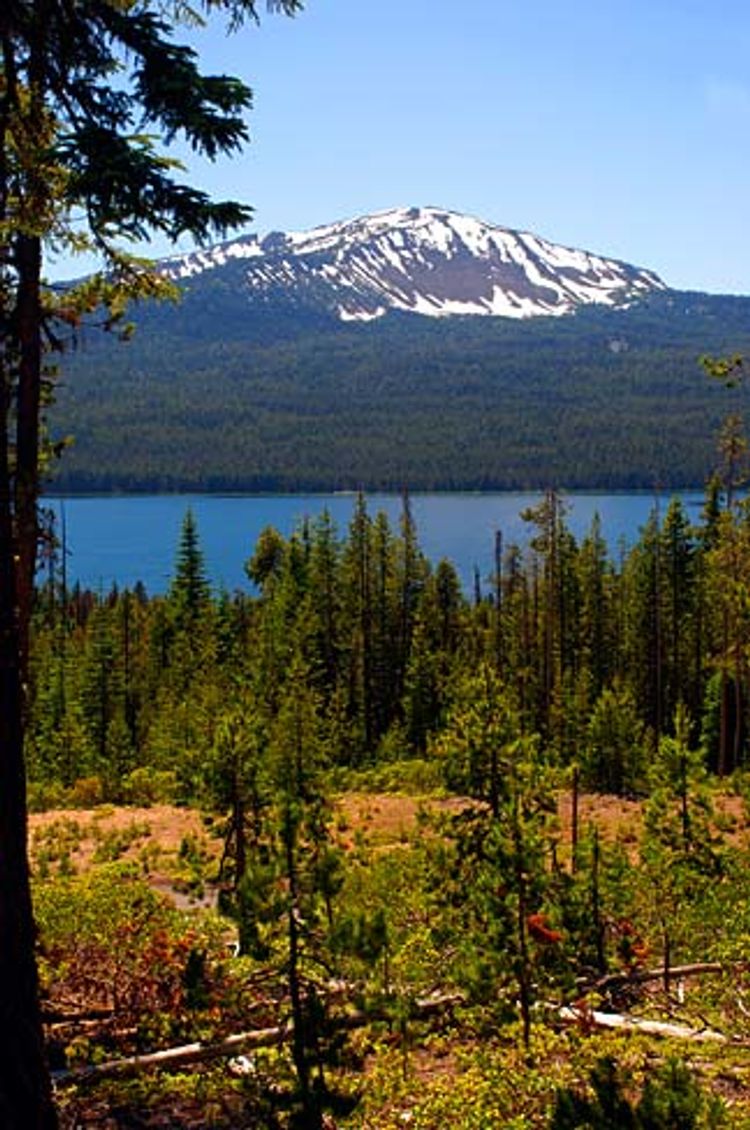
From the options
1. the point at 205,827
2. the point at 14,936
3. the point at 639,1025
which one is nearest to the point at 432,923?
the point at 639,1025

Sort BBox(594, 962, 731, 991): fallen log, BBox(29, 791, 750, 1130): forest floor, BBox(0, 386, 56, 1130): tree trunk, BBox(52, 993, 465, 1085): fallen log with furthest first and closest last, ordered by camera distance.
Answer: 1. BBox(594, 962, 731, 991): fallen log
2. BBox(52, 993, 465, 1085): fallen log
3. BBox(29, 791, 750, 1130): forest floor
4. BBox(0, 386, 56, 1130): tree trunk

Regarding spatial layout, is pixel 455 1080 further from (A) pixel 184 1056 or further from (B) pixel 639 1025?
(A) pixel 184 1056

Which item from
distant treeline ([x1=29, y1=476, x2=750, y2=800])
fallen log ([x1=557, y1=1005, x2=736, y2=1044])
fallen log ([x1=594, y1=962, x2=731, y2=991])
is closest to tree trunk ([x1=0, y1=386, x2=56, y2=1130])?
fallen log ([x1=557, y1=1005, x2=736, y2=1044])

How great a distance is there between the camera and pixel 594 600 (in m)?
48.4

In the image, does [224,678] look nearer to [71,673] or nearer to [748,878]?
[71,673]

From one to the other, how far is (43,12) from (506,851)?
7129 millimetres

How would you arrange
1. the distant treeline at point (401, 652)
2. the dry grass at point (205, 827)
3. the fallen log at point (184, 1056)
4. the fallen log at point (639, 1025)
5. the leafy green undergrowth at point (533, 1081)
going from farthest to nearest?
the distant treeline at point (401, 652) → the dry grass at point (205, 827) → the fallen log at point (639, 1025) → the fallen log at point (184, 1056) → the leafy green undergrowth at point (533, 1081)

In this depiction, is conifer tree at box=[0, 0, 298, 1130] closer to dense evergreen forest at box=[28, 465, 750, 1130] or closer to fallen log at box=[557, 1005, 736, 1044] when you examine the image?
dense evergreen forest at box=[28, 465, 750, 1130]

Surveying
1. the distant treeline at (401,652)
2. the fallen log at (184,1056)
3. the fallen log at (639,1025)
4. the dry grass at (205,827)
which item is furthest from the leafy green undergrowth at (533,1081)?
the distant treeline at (401,652)

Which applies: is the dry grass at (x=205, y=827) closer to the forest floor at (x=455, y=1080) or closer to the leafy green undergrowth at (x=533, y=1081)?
the forest floor at (x=455, y=1080)

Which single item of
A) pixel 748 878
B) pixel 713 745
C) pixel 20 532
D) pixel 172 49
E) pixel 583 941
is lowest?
pixel 713 745

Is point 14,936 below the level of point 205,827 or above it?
above

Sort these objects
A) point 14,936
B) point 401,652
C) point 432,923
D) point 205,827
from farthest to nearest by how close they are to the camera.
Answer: point 401,652 → point 205,827 → point 432,923 → point 14,936

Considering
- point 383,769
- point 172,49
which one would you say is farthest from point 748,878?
point 383,769
